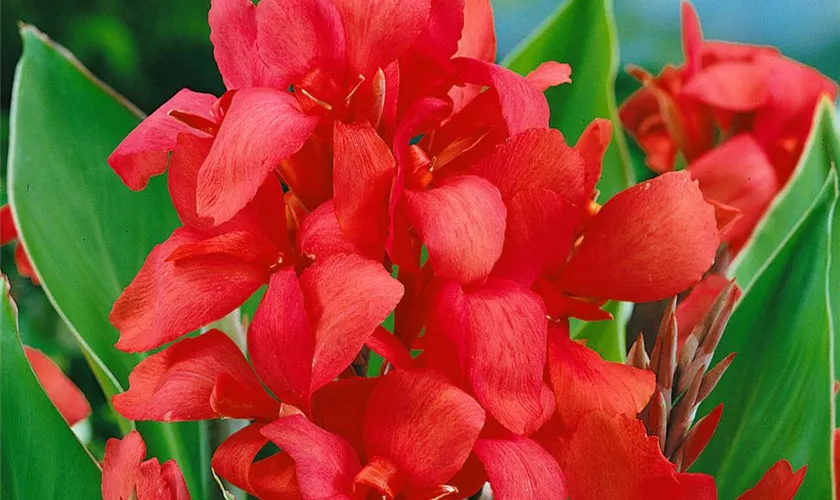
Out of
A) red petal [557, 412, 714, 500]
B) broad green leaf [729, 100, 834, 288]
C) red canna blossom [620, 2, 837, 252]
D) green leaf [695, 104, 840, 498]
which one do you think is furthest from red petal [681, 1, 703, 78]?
red petal [557, 412, 714, 500]

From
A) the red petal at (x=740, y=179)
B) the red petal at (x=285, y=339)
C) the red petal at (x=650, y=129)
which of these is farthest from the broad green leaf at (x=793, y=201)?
the red petal at (x=285, y=339)

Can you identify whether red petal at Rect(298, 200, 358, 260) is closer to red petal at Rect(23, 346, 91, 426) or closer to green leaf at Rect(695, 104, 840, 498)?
green leaf at Rect(695, 104, 840, 498)

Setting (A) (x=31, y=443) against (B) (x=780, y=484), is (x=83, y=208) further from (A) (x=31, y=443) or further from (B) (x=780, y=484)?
(B) (x=780, y=484)

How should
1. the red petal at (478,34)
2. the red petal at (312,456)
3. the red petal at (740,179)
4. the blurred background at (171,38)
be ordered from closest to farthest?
the red petal at (312,456)
the red petal at (478,34)
the red petal at (740,179)
the blurred background at (171,38)

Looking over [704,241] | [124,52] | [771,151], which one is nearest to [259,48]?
[704,241]

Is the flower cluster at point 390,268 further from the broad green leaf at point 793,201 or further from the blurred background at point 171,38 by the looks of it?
the blurred background at point 171,38

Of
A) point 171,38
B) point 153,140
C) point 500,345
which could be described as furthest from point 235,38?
point 171,38
